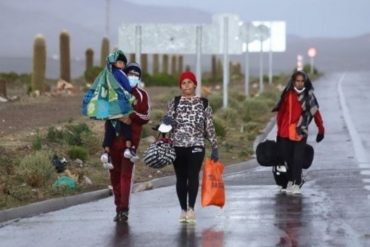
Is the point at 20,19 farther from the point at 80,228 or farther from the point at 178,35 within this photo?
the point at 80,228

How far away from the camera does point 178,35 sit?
32.7m

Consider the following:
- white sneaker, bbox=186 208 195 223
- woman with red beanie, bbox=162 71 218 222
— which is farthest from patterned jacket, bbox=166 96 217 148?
white sneaker, bbox=186 208 195 223

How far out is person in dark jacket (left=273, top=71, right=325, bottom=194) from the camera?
17.2 meters

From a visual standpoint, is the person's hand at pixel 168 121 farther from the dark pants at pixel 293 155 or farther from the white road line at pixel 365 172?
the white road line at pixel 365 172


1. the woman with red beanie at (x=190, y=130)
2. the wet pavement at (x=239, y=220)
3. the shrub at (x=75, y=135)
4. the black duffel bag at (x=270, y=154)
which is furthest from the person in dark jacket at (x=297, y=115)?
the shrub at (x=75, y=135)

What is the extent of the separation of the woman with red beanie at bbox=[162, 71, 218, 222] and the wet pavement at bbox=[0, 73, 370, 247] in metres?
0.56

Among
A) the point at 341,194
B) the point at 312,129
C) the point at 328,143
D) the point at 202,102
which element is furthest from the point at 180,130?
the point at 312,129

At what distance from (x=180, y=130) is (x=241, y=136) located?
13480 millimetres

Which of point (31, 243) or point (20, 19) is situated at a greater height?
point (20, 19)

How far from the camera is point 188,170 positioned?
14750 mm

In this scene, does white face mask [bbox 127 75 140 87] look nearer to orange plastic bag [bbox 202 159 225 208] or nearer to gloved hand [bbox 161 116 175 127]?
gloved hand [bbox 161 116 175 127]

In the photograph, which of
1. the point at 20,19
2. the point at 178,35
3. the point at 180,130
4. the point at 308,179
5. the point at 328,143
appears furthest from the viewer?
the point at 20,19

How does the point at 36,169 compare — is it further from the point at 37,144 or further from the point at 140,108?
A: the point at 140,108

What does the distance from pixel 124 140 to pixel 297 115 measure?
335cm
